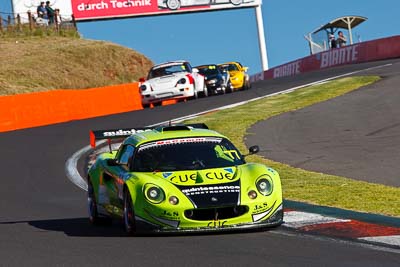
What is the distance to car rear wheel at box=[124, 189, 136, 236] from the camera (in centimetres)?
1055

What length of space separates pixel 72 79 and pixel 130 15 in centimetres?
1081

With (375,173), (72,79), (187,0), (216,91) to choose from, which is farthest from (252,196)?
(187,0)

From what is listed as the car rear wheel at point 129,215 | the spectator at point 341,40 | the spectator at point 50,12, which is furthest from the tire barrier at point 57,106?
the spectator at point 50,12

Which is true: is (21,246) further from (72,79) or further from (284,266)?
(72,79)

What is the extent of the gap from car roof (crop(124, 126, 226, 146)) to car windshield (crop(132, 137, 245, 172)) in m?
0.08

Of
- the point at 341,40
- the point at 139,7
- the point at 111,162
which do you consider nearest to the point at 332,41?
the point at 341,40

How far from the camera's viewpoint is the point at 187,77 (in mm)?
33000

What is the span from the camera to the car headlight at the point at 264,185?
10.6 meters

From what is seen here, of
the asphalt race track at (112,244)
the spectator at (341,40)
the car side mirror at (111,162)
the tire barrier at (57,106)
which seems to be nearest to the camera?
the asphalt race track at (112,244)

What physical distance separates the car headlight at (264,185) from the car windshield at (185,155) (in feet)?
1.89

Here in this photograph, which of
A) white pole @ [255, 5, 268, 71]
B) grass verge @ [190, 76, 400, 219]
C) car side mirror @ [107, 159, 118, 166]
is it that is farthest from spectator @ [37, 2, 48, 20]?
car side mirror @ [107, 159, 118, 166]

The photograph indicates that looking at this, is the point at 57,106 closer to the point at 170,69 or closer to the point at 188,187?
the point at 170,69

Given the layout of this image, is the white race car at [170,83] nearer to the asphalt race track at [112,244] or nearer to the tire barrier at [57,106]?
the tire barrier at [57,106]

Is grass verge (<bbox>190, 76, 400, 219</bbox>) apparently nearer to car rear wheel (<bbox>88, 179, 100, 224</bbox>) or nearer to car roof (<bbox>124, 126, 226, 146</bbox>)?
car roof (<bbox>124, 126, 226, 146</bbox>)
